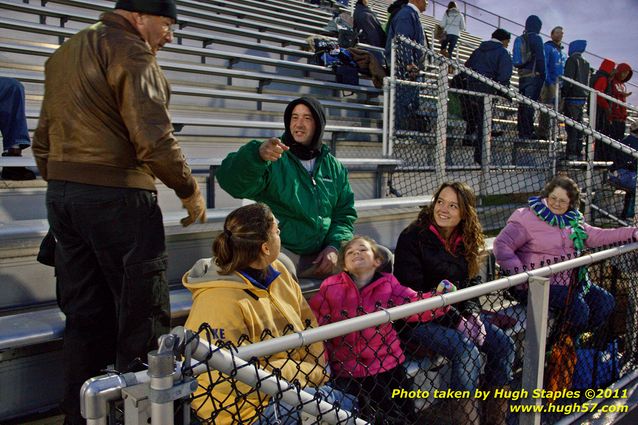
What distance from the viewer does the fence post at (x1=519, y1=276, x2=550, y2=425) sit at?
2139mm

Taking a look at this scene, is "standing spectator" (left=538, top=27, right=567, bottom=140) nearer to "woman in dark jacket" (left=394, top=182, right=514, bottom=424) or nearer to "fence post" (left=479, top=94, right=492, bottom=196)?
"fence post" (left=479, top=94, right=492, bottom=196)

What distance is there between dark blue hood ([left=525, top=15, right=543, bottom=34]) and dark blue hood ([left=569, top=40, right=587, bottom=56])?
798mm

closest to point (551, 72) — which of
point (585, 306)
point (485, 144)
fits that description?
point (485, 144)

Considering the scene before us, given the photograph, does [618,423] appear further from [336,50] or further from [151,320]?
[336,50]

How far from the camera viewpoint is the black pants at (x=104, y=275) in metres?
1.75

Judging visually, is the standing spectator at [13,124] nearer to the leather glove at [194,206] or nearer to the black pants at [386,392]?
the leather glove at [194,206]

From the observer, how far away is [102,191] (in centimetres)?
175

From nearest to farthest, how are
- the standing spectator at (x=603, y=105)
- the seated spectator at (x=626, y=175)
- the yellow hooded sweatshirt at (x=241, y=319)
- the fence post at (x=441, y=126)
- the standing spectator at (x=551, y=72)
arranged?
the yellow hooded sweatshirt at (x=241, y=319) < the fence post at (x=441, y=126) < the seated spectator at (x=626, y=175) < the standing spectator at (x=603, y=105) < the standing spectator at (x=551, y=72)

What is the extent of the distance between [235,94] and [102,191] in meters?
3.56

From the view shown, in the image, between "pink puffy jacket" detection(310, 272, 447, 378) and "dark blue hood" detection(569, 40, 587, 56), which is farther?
"dark blue hood" detection(569, 40, 587, 56)

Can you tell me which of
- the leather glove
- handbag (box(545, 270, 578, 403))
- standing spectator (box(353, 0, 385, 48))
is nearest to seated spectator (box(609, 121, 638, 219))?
standing spectator (box(353, 0, 385, 48))

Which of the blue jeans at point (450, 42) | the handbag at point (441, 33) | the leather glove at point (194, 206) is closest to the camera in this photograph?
the leather glove at point (194, 206)

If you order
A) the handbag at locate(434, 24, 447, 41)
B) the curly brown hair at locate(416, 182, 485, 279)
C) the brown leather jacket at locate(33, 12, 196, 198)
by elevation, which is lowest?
the curly brown hair at locate(416, 182, 485, 279)

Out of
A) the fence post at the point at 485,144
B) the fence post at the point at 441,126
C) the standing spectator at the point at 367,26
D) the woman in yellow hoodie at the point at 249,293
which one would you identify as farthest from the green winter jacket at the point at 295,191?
the standing spectator at the point at 367,26
